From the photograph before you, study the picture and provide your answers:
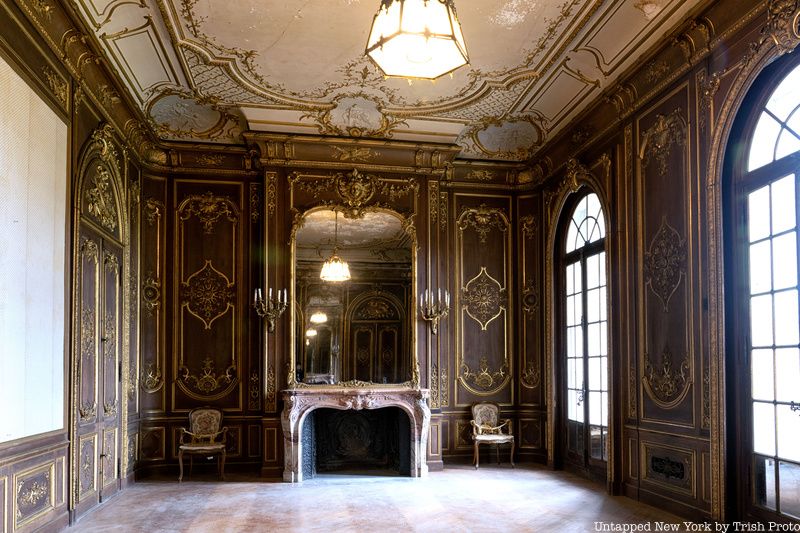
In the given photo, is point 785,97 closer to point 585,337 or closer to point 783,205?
point 783,205

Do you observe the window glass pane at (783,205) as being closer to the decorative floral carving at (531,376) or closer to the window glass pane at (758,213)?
the window glass pane at (758,213)

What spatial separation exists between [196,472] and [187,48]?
461cm

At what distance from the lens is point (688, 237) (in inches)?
221

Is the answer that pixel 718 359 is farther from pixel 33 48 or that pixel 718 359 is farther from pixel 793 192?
pixel 33 48

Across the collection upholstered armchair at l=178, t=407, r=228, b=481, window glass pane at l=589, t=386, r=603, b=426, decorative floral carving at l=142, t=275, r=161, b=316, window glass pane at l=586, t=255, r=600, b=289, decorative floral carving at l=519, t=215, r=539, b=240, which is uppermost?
decorative floral carving at l=519, t=215, r=539, b=240

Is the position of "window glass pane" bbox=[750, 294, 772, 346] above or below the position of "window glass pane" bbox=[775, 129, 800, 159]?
below

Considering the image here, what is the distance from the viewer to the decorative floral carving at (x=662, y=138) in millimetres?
5837

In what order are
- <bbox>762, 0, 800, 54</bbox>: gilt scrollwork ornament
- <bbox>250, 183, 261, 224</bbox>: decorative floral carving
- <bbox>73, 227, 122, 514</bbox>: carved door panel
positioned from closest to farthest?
<bbox>762, 0, 800, 54</bbox>: gilt scrollwork ornament
<bbox>73, 227, 122, 514</bbox>: carved door panel
<bbox>250, 183, 261, 224</bbox>: decorative floral carving

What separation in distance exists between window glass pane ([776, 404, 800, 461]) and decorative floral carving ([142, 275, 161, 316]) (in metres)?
6.35

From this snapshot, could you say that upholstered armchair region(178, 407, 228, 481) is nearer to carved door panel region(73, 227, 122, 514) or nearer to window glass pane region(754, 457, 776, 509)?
carved door panel region(73, 227, 122, 514)

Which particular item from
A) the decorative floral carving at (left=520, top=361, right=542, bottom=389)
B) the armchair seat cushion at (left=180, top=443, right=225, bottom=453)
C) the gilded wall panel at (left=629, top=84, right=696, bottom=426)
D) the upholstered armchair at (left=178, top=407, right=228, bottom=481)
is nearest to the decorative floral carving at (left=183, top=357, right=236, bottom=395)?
the upholstered armchair at (left=178, top=407, right=228, bottom=481)

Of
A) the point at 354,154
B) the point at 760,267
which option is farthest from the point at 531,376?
the point at 760,267

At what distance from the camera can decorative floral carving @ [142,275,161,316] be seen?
26.7 ft

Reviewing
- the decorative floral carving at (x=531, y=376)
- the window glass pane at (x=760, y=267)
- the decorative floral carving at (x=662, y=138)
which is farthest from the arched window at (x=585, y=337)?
the window glass pane at (x=760, y=267)
